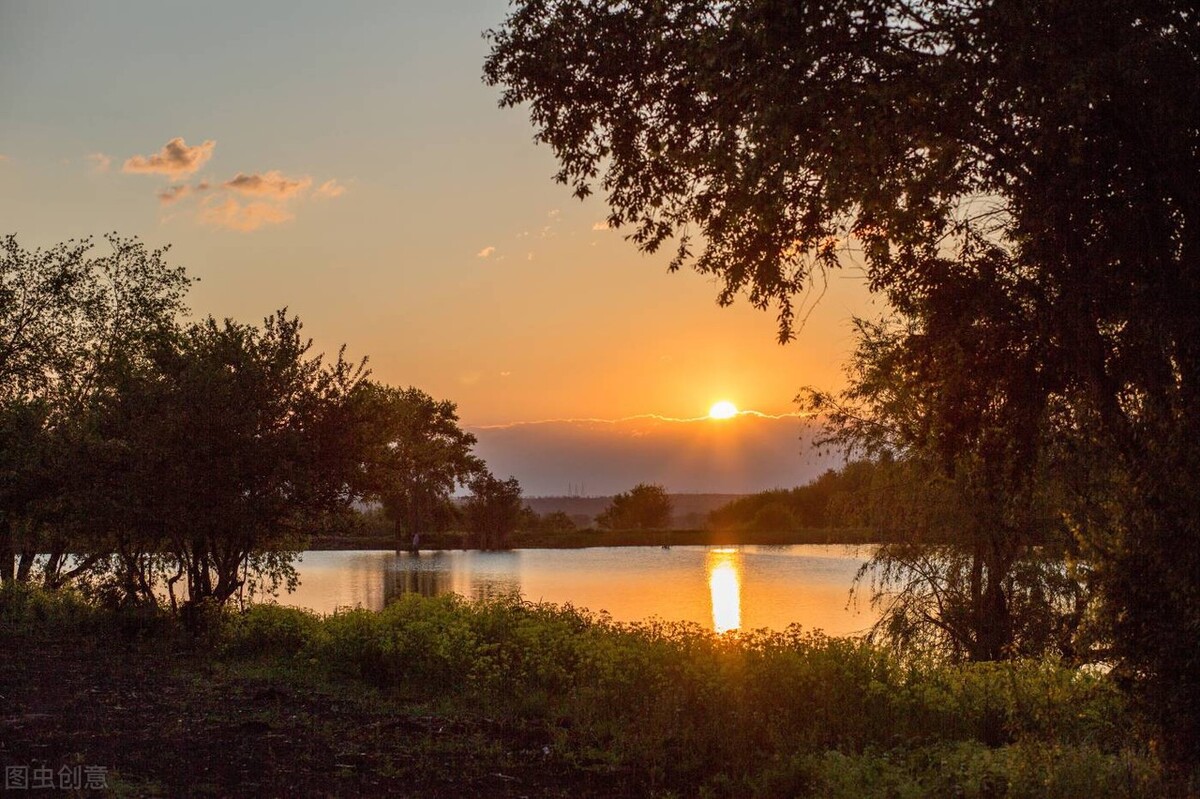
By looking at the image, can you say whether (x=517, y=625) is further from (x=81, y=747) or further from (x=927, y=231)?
(x=927, y=231)

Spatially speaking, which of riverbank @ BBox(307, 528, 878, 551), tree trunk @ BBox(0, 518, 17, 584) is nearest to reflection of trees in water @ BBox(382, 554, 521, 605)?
tree trunk @ BBox(0, 518, 17, 584)

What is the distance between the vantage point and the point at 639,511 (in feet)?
409

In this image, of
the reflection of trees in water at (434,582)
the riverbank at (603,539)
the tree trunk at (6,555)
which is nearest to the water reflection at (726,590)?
the reflection of trees in water at (434,582)

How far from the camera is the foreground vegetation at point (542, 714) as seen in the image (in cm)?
929

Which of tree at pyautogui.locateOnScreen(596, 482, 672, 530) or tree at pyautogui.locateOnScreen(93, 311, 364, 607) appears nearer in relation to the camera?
tree at pyautogui.locateOnScreen(93, 311, 364, 607)

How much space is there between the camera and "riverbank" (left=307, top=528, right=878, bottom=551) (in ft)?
307

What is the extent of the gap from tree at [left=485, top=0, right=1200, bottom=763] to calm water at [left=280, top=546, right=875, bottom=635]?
44.9 ft

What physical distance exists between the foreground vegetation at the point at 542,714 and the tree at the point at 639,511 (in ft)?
345

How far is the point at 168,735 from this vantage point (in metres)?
10.9

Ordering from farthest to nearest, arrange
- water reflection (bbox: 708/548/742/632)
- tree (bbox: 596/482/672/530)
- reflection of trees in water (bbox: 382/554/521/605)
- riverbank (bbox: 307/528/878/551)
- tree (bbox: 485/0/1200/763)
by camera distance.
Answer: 1. tree (bbox: 596/482/672/530)
2. riverbank (bbox: 307/528/878/551)
3. reflection of trees in water (bbox: 382/554/521/605)
4. water reflection (bbox: 708/548/742/632)
5. tree (bbox: 485/0/1200/763)

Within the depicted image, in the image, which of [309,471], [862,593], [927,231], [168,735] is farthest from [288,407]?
[862,593]

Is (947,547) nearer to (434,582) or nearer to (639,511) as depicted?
(434,582)

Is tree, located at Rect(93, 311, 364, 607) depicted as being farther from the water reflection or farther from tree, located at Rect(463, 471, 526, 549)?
tree, located at Rect(463, 471, 526, 549)

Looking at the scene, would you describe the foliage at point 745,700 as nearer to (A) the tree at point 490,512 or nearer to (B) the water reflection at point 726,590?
(B) the water reflection at point 726,590
